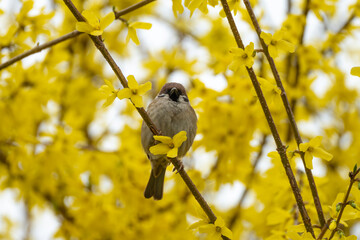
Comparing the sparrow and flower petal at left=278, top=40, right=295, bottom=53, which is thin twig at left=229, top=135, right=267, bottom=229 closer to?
the sparrow

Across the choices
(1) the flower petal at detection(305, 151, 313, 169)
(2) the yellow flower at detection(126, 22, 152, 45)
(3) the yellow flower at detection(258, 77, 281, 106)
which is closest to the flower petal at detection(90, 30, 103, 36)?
(2) the yellow flower at detection(126, 22, 152, 45)

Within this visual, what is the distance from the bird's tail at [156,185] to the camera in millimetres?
3893

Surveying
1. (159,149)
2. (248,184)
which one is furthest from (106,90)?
(248,184)

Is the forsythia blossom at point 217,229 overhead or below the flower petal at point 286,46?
below

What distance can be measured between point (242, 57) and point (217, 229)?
2.91 ft

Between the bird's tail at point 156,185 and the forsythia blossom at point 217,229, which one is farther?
the bird's tail at point 156,185

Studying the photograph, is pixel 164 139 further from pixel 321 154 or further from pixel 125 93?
pixel 321 154

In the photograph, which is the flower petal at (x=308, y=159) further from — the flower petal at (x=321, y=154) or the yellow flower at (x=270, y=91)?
the yellow flower at (x=270, y=91)

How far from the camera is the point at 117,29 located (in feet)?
19.3

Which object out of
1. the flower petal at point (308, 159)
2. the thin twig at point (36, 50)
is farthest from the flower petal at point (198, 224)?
the thin twig at point (36, 50)

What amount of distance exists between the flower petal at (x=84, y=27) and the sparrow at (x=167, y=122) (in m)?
1.28

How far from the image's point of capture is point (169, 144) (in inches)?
98.0

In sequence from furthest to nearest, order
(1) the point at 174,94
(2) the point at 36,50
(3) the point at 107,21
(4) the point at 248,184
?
(4) the point at 248,184, (1) the point at 174,94, (2) the point at 36,50, (3) the point at 107,21

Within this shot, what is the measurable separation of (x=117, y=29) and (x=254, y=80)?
386 centimetres
